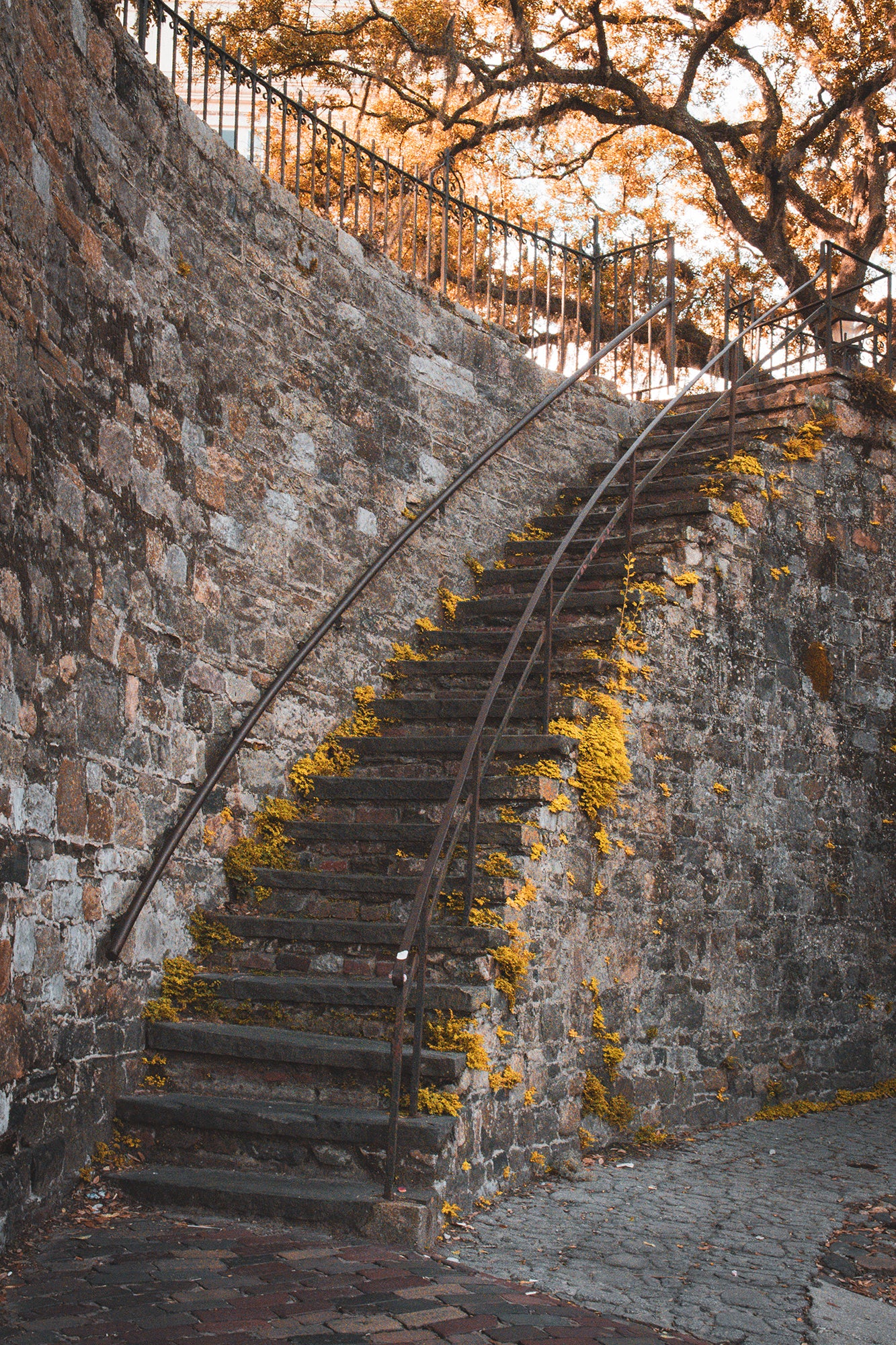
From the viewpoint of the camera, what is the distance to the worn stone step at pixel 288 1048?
4.60 metres

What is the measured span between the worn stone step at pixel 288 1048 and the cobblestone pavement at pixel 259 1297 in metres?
0.72

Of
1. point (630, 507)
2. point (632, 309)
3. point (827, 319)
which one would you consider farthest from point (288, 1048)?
point (632, 309)

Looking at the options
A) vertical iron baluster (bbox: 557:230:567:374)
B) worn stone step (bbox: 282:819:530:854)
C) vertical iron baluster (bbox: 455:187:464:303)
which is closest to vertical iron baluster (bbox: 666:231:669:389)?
vertical iron baluster (bbox: 557:230:567:374)

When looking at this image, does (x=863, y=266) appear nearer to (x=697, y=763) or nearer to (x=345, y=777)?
(x=697, y=763)

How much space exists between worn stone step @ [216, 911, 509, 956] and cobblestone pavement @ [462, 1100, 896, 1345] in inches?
38.2

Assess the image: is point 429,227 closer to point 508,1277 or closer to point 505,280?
point 505,280

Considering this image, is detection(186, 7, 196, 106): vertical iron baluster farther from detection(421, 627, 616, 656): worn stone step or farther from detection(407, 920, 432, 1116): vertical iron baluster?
detection(407, 920, 432, 1116): vertical iron baluster

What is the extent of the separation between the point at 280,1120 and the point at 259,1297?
3.27ft

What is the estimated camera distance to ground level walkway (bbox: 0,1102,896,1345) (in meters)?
3.32

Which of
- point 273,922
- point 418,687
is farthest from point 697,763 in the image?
point 273,922

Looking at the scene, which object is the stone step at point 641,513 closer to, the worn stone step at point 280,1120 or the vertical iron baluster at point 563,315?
the vertical iron baluster at point 563,315

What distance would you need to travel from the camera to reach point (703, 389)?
35.0 feet

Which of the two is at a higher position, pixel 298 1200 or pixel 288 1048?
pixel 288 1048

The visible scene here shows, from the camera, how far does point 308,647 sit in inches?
251
